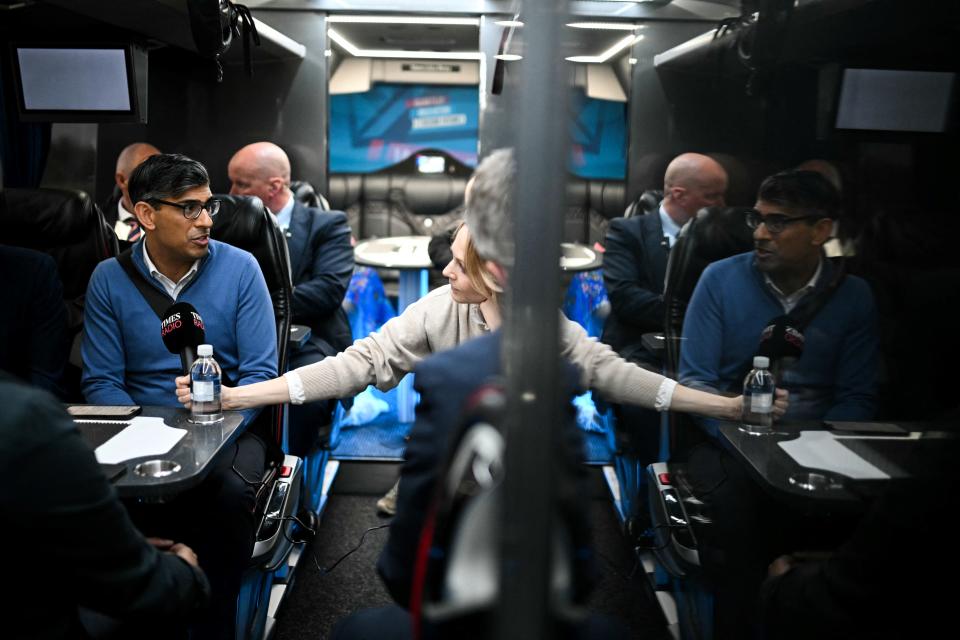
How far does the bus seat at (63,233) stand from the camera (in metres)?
2.11

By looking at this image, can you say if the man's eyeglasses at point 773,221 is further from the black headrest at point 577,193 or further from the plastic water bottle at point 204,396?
the plastic water bottle at point 204,396

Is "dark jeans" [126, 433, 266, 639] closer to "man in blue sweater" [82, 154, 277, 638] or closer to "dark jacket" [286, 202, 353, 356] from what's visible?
"man in blue sweater" [82, 154, 277, 638]

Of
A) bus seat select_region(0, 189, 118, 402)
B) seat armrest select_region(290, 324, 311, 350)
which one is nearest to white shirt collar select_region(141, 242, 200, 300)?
bus seat select_region(0, 189, 118, 402)

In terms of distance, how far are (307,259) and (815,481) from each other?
1767mm

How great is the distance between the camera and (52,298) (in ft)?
6.45

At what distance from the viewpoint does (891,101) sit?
141cm

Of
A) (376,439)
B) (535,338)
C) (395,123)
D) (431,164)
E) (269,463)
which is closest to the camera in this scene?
(535,338)

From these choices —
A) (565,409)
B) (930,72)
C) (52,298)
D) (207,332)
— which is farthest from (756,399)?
(52,298)

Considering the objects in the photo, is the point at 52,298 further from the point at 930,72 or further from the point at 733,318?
the point at 930,72

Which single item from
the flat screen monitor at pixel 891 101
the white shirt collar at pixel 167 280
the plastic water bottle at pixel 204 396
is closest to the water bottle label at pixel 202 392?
the plastic water bottle at pixel 204 396

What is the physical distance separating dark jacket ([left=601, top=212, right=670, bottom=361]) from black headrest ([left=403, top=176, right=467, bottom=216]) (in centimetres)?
541

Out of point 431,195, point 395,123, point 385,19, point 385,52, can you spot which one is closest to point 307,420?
point 385,19

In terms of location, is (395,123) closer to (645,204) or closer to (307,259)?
(307,259)

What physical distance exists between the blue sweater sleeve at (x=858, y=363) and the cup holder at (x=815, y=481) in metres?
0.10
